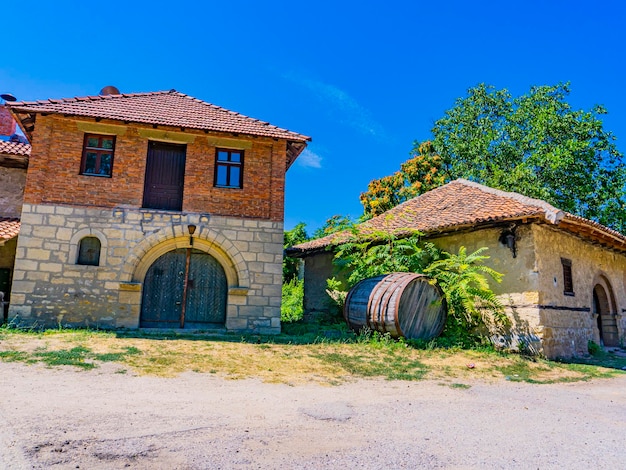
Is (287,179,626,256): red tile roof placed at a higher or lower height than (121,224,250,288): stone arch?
higher

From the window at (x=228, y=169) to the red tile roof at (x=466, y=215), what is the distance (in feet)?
10.9

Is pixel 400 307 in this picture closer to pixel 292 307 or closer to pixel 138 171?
pixel 138 171

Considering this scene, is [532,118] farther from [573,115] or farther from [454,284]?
[454,284]

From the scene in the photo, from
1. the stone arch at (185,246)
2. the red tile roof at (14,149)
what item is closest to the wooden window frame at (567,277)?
the stone arch at (185,246)

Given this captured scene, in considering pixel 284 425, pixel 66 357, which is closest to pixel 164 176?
pixel 66 357

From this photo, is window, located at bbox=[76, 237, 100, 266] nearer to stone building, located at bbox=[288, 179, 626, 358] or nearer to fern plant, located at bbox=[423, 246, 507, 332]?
stone building, located at bbox=[288, 179, 626, 358]

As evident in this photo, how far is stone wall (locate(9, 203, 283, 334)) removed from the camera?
958 centimetres

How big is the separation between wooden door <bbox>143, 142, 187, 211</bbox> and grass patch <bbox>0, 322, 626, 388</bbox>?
3.16 metres

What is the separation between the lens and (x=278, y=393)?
5199mm

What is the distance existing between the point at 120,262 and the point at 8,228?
10.8 ft

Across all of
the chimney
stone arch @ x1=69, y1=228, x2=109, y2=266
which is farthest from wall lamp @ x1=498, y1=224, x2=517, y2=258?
the chimney

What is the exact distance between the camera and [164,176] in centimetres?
1084

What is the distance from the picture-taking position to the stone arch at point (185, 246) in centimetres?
1013

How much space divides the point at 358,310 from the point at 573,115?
687 inches
